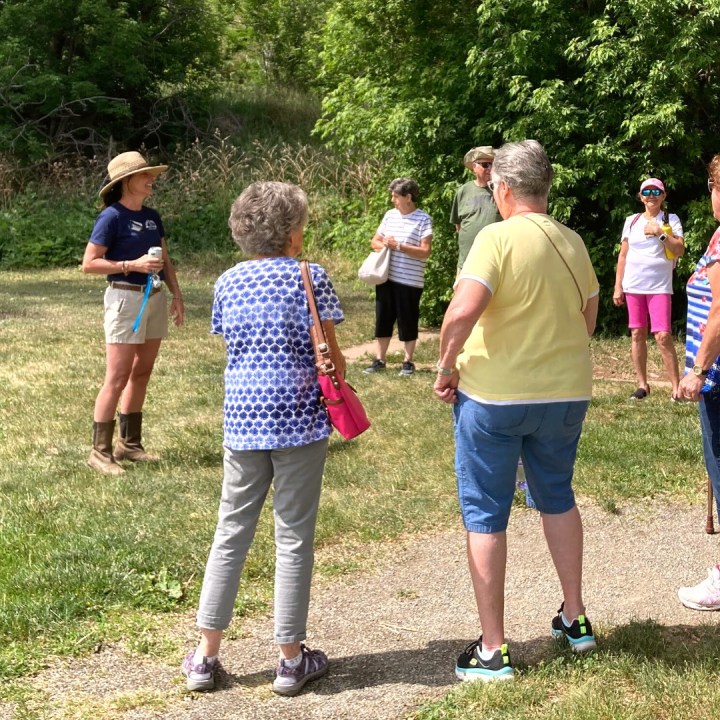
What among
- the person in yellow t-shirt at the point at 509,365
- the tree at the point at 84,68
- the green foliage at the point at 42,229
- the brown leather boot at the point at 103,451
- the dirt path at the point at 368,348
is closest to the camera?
the person in yellow t-shirt at the point at 509,365

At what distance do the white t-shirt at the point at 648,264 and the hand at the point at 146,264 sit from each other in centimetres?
403

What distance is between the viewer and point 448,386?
152 inches

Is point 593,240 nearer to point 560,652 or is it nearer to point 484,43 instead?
point 484,43

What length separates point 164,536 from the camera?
5.50 m

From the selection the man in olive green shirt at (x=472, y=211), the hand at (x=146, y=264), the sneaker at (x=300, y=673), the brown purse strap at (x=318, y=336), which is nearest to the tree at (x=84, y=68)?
the man in olive green shirt at (x=472, y=211)

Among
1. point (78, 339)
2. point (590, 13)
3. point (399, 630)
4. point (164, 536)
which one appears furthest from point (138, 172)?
point (590, 13)

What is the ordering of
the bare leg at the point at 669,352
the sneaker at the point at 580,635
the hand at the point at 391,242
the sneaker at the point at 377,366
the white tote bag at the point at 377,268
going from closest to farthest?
1. the sneaker at the point at 580,635
2. the bare leg at the point at 669,352
3. the hand at the point at 391,242
4. the white tote bag at the point at 377,268
5. the sneaker at the point at 377,366

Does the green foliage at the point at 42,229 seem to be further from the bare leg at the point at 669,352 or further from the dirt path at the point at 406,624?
the dirt path at the point at 406,624

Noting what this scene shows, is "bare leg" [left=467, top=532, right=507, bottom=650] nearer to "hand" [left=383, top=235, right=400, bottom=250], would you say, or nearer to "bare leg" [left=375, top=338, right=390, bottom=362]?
"hand" [left=383, top=235, right=400, bottom=250]

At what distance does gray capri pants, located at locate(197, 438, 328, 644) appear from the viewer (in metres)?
3.89

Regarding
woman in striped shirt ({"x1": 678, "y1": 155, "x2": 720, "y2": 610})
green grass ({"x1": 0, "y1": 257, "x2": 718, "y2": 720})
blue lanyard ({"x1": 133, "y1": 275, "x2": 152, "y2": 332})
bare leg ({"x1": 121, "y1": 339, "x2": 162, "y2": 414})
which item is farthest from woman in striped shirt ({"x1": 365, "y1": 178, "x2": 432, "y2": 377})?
woman in striped shirt ({"x1": 678, "y1": 155, "x2": 720, "y2": 610})

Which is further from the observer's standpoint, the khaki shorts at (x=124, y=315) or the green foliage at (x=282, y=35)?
the green foliage at (x=282, y=35)

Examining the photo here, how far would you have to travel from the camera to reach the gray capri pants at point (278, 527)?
389 cm

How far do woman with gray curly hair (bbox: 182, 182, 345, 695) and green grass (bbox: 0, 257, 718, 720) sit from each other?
61 centimetres
